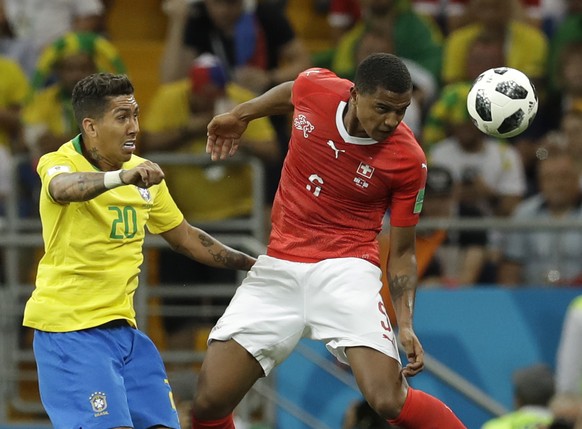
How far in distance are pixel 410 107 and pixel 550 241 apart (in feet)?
6.14

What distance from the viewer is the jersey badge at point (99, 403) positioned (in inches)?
235

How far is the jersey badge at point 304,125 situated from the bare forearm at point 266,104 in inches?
7.9

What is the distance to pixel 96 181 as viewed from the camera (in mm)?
5777

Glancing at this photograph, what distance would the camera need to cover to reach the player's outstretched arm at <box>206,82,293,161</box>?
7.02 m

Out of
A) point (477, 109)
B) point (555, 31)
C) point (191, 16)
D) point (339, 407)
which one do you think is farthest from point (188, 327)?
point (555, 31)

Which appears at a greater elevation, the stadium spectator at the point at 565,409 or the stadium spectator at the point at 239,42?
the stadium spectator at the point at 239,42

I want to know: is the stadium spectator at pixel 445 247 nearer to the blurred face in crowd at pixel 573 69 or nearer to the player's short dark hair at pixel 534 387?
the player's short dark hair at pixel 534 387

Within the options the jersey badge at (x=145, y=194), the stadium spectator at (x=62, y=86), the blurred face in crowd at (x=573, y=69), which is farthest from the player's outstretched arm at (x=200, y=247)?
the blurred face in crowd at (x=573, y=69)

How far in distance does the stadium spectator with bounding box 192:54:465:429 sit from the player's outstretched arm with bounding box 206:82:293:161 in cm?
17

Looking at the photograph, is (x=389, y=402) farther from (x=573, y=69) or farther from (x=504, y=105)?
(x=573, y=69)

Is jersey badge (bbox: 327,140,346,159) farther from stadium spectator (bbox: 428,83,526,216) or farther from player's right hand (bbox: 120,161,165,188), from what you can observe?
stadium spectator (bbox: 428,83,526,216)

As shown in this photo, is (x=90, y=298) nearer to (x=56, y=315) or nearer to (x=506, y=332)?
(x=56, y=315)

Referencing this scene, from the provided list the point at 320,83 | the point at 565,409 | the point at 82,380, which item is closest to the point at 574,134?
the point at 565,409

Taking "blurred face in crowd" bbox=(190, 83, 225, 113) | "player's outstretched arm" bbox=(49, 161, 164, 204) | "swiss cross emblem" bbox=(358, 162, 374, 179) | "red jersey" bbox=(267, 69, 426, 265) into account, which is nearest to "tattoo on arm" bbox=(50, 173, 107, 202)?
"player's outstretched arm" bbox=(49, 161, 164, 204)
